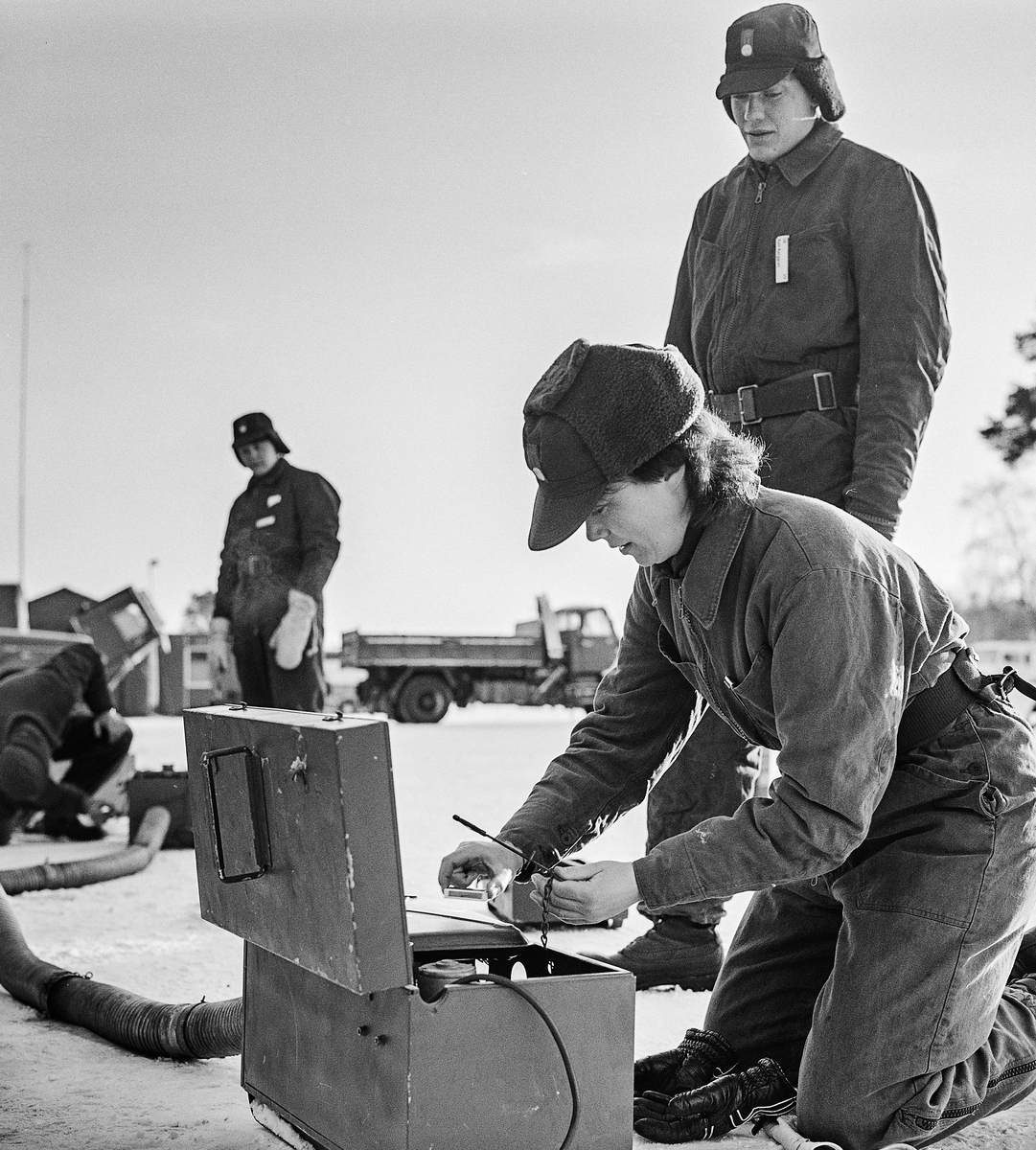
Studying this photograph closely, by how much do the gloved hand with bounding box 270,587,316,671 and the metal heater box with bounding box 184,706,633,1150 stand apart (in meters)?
3.44

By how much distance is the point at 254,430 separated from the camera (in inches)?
223

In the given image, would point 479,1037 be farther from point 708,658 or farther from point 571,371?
point 571,371

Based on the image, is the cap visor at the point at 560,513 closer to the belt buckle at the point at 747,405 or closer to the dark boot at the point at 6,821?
the belt buckle at the point at 747,405

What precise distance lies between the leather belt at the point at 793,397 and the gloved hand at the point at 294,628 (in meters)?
2.85

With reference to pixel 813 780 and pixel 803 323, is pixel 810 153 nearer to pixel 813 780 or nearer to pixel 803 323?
pixel 803 323

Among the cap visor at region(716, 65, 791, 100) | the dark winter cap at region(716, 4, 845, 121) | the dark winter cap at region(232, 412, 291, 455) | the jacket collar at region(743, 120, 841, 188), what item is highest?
the dark winter cap at region(716, 4, 845, 121)

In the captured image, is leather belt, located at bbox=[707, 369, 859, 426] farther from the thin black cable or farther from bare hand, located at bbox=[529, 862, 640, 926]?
the thin black cable

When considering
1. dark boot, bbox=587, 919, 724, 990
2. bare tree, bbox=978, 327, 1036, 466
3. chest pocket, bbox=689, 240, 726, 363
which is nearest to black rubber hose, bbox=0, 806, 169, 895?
dark boot, bbox=587, 919, 724, 990

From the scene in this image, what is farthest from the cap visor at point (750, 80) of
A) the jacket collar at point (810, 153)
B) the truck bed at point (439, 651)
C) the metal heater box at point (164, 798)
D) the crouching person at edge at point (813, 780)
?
the truck bed at point (439, 651)

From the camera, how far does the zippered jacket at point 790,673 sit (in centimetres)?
177

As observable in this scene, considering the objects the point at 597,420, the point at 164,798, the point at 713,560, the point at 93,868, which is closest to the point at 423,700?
the point at 164,798

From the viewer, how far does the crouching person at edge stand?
1.78 metres

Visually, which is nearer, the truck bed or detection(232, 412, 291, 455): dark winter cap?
detection(232, 412, 291, 455): dark winter cap

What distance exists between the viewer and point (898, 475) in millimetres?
2730
